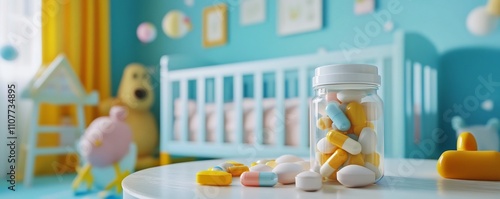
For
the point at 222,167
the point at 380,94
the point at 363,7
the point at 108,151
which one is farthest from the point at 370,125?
the point at 363,7

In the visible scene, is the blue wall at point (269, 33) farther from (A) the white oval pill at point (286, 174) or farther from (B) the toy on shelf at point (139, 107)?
(A) the white oval pill at point (286, 174)

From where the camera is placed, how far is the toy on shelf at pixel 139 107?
3107 millimetres

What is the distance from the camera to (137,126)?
3.15 metres

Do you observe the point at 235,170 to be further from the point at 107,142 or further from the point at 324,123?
the point at 107,142

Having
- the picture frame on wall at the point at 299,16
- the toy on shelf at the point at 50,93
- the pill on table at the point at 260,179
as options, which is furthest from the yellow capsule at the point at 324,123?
the toy on shelf at the point at 50,93

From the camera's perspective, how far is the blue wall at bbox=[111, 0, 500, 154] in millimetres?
2104

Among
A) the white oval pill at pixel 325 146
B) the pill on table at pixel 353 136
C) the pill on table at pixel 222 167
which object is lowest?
the pill on table at pixel 222 167

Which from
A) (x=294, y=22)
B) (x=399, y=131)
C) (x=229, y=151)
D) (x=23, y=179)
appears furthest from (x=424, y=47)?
(x=23, y=179)

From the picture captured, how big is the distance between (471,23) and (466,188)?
156 cm

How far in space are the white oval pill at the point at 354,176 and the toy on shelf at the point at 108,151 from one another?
66.3 inches

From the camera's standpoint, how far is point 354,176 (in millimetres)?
577

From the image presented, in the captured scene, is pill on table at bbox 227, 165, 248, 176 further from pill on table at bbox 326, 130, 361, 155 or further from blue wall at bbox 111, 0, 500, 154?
blue wall at bbox 111, 0, 500, 154

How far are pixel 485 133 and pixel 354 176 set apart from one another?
60.6 inches

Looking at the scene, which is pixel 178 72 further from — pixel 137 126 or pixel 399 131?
pixel 399 131
